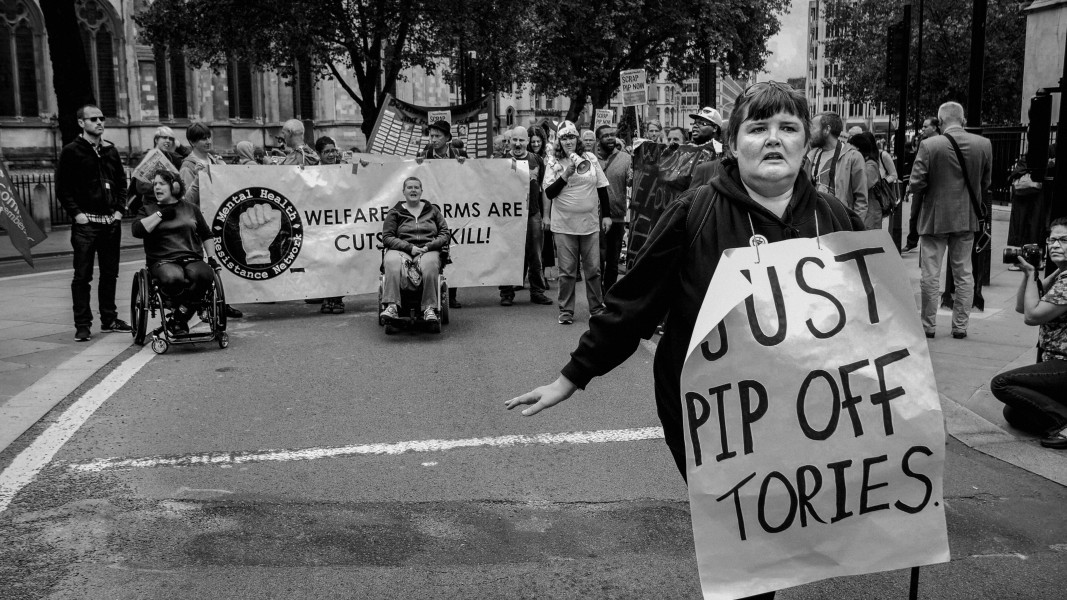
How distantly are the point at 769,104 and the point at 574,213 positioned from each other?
7.01 meters

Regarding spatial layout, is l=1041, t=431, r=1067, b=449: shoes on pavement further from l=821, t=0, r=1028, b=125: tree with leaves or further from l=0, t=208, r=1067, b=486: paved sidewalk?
l=821, t=0, r=1028, b=125: tree with leaves

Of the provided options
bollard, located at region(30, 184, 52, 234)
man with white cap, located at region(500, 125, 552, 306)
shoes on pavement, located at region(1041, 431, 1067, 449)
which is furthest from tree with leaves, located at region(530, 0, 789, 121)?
shoes on pavement, located at region(1041, 431, 1067, 449)

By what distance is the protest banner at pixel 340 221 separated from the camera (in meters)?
10.6

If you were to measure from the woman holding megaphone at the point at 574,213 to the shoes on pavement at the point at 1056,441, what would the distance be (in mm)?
4644

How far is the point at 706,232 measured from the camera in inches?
111

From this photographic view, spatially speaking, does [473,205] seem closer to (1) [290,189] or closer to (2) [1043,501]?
(1) [290,189]

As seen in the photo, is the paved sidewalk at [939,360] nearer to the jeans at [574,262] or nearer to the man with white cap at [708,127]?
the man with white cap at [708,127]

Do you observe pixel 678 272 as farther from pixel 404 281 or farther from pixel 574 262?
pixel 574 262

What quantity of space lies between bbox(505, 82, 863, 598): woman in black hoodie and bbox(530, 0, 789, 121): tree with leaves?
3356 cm

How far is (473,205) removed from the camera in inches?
451

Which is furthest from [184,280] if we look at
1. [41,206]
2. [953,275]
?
[41,206]

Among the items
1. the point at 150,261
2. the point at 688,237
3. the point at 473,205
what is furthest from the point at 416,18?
the point at 688,237

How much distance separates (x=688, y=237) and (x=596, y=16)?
3803 centimetres

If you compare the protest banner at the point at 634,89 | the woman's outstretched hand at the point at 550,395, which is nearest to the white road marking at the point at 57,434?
the woman's outstretched hand at the point at 550,395
